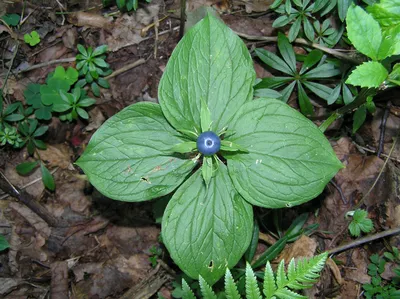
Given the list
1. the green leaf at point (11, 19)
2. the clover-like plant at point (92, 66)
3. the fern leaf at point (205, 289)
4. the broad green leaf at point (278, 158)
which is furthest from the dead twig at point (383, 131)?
the green leaf at point (11, 19)

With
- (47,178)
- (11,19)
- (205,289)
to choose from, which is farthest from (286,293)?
(11,19)

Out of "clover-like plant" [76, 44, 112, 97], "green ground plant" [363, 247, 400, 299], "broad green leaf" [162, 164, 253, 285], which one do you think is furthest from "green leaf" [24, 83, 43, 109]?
"green ground plant" [363, 247, 400, 299]

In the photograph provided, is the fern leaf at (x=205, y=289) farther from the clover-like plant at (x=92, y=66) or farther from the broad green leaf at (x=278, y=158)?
the clover-like plant at (x=92, y=66)

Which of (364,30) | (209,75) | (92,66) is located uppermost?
(364,30)

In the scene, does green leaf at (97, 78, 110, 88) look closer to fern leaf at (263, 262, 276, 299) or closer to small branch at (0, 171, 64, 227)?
small branch at (0, 171, 64, 227)

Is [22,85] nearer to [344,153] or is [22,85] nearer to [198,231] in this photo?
[198,231]

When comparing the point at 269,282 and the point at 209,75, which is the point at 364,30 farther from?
the point at 269,282
